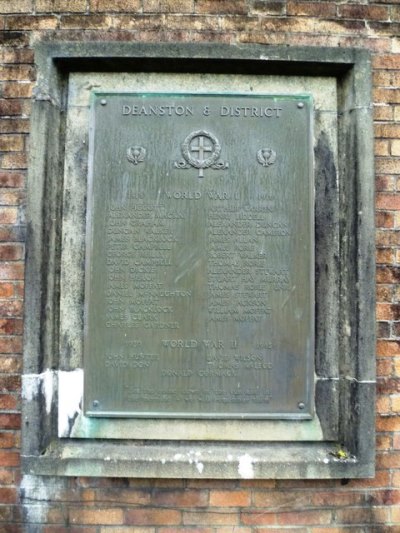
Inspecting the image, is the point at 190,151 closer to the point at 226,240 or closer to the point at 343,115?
the point at 226,240

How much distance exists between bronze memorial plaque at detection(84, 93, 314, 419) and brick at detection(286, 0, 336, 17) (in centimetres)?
68

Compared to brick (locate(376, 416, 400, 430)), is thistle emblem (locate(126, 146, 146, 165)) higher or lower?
higher

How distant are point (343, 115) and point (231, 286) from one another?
120cm

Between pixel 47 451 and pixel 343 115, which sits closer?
pixel 47 451

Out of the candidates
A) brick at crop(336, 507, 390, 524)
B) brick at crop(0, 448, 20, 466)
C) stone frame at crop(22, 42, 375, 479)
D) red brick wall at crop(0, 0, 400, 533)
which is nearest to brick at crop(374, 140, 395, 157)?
red brick wall at crop(0, 0, 400, 533)

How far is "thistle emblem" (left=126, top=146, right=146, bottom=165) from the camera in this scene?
2537mm

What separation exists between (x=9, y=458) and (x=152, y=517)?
858mm

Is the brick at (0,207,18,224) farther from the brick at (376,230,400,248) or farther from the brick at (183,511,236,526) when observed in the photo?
the brick at (376,230,400,248)

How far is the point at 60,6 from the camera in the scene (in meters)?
2.66

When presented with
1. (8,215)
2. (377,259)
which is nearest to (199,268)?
(377,259)

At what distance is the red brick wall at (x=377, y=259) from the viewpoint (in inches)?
97.9

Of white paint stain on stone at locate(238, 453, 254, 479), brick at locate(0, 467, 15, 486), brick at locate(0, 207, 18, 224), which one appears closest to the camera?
white paint stain on stone at locate(238, 453, 254, 479)

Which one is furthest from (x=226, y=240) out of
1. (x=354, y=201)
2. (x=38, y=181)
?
(x=38, y=181)

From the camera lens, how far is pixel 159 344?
2.50 metres
